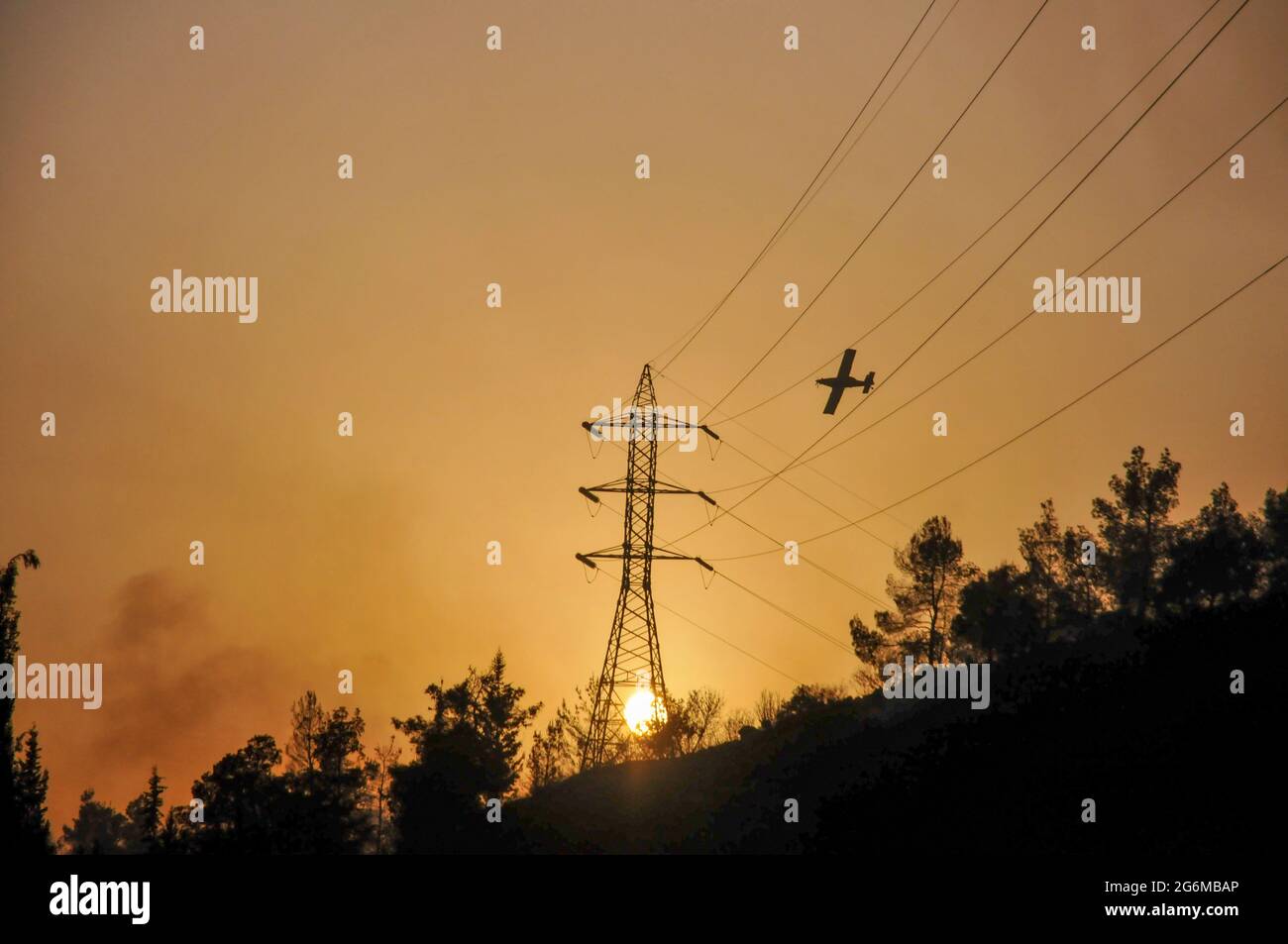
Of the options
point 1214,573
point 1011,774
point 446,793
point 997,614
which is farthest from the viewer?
point 997,614

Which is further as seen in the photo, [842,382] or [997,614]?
[997,614]

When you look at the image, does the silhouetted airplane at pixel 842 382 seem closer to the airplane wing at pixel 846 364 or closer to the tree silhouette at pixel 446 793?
the airplane wing at pixel 846 364

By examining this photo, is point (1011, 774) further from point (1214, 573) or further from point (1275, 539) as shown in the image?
point (1275, 539)

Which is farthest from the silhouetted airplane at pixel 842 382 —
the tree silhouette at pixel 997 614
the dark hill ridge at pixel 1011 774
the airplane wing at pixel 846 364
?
the tree silhouette at pixel 997 614

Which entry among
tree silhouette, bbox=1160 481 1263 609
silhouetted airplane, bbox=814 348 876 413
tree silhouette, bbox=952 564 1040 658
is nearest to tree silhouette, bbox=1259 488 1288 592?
tree silhouette, bbox=1160 481 1263 609

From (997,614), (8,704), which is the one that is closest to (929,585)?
(997,614)

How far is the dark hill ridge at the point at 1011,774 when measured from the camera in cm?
3928

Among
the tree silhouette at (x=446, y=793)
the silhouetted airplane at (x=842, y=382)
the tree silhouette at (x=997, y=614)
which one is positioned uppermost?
the silhouetted airplane at (x=842, y=382)

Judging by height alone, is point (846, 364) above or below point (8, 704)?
above

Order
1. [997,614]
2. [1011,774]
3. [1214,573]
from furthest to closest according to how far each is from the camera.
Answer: [997,614] → [1214,573] → [1011,774]

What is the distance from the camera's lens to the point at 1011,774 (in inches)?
1788
